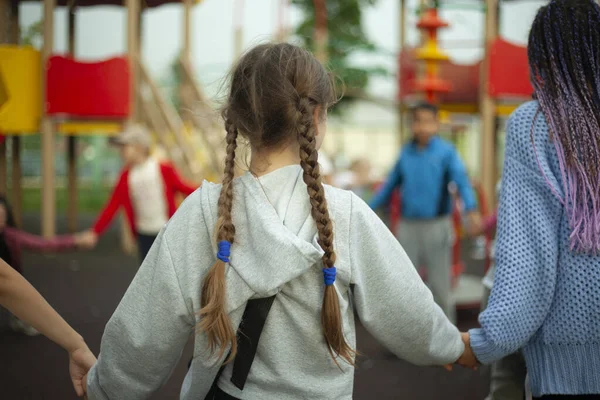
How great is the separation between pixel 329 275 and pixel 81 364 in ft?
2.82

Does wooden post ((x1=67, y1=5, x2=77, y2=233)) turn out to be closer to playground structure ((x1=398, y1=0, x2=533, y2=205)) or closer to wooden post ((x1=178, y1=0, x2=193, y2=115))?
wooden post ((x1=178, y1=0, x2=193, y2=115))

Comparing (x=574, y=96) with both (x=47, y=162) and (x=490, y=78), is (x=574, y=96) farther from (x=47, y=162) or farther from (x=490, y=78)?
(x=47, y=162)

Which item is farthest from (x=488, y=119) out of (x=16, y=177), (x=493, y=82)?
(x=16, y=177)

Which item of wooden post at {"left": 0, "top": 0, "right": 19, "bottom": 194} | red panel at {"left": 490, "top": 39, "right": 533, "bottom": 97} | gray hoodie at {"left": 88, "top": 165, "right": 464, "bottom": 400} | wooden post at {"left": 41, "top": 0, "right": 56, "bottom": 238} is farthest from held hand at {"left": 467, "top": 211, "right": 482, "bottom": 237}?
wooden post at {"left": 0, "top": 0, "right": 19, "bottom": 194}

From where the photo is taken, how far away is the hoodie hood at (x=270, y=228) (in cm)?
172

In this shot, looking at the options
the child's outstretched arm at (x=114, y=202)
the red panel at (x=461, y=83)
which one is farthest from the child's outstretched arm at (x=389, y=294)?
the red panel at (x=461, y=83)

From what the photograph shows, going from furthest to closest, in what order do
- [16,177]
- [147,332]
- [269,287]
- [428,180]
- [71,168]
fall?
[71,168] < [16,177] < [428,180] < [147,332] < [269,287]

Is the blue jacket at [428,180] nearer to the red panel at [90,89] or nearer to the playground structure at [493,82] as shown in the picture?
the playground structure at [493,82]

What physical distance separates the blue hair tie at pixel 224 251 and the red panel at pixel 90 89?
9.29 meters

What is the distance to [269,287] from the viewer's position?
172cm

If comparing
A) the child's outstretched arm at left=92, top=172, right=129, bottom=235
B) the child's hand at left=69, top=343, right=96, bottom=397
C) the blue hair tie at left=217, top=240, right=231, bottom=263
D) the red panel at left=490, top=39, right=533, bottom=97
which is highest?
the red panel at left=490, top=39, right=533, bottom=97

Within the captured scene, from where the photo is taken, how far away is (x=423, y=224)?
5531mm

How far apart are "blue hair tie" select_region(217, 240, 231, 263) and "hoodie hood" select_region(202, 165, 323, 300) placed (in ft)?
0.14

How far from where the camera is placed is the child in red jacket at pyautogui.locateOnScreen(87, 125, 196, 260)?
240 inches
